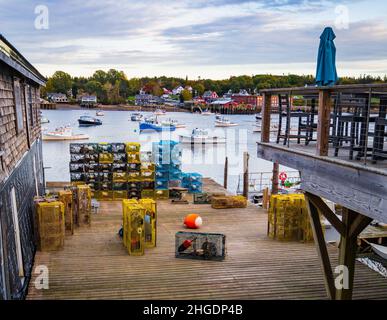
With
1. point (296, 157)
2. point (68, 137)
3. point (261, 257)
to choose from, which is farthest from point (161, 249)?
point (68, 137)

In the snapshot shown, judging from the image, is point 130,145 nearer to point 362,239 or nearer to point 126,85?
point 362,239

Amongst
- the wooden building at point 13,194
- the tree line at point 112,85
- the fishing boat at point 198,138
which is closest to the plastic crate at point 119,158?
the wooden building at point 13,194

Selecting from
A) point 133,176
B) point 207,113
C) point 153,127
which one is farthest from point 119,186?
point 207,113

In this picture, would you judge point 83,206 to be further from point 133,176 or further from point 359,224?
point 359,224

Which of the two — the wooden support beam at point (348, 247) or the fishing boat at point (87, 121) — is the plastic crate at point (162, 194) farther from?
the fishing boat at point (87, 121)

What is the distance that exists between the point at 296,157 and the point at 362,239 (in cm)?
827

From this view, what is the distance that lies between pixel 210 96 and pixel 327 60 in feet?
587

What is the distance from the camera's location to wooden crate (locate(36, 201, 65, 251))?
11680mm

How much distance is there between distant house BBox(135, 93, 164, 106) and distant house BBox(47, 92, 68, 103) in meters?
28.0

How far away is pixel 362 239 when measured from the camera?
47.5 feet

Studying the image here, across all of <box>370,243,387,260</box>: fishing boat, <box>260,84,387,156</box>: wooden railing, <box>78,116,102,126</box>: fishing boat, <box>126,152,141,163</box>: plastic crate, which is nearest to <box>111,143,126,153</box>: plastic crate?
<box>126,152,141,163</box>: plastic crate

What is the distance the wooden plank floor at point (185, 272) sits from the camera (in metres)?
9.56

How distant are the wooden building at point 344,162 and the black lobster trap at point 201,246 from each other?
349cm
